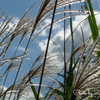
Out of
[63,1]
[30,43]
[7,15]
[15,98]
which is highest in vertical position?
[7,15]

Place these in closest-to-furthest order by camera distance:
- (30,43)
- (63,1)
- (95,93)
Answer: (95,93) < (63,1) < (30,43)

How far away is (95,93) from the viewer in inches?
40.9

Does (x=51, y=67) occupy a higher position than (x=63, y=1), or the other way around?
(x=63, y=1)

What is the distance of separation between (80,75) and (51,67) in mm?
1056

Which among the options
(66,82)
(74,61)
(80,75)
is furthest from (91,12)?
(80,75)

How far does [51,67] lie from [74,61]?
0.46 meters

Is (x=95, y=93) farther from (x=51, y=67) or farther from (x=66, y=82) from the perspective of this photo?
(x=51, y=67)

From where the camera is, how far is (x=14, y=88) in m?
2.05

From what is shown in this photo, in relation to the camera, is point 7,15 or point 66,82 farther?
point 7,15

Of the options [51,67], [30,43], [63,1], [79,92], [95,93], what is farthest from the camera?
[51,67]

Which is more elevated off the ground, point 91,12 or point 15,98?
point 91,12

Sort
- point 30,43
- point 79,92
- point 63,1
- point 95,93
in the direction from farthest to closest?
point 30,43 → point 63,1 → point 95,93 → point 79,92

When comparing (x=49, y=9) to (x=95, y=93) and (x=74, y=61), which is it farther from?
(x=95, y=93)

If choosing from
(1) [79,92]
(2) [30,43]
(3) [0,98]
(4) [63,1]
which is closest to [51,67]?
(2) [30,43]
